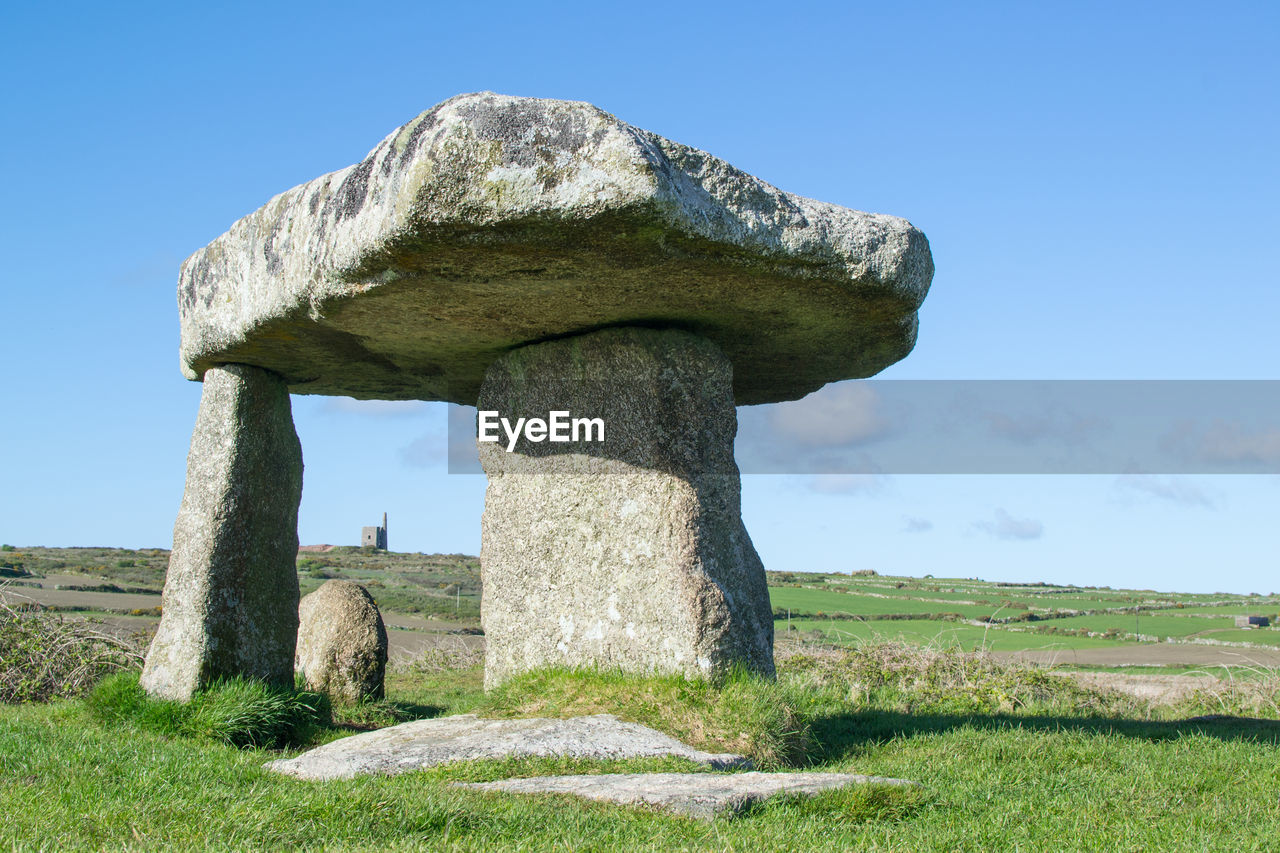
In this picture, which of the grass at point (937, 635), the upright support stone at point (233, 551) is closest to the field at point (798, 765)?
the grass at point (937, 635)

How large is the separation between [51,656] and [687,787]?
8.56 metres

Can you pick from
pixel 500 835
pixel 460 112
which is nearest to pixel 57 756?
pixel 500 835

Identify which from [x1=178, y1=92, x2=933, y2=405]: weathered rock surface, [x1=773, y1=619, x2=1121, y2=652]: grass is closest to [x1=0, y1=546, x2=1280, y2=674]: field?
[x1=773, y1=619, x2=1121, y2=652]: grass

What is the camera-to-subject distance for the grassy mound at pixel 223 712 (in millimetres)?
7676

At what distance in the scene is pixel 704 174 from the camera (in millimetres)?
5953

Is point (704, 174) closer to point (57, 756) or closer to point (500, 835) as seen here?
point (500, 835)

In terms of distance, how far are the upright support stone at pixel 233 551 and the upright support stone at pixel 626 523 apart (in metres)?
1.90

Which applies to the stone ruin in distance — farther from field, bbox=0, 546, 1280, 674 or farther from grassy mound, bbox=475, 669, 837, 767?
field, bbox=0, 546, 1280, 674

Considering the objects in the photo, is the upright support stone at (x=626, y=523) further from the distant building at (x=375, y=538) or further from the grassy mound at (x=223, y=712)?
the distant building at (x=375, y=538)

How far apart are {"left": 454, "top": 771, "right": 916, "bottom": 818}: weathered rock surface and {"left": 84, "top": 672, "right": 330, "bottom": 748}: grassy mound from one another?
3182 millimetres
